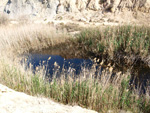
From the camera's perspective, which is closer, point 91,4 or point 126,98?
point 126,98

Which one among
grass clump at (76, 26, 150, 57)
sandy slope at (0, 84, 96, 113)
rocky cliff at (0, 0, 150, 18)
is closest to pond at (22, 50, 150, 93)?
grass clump at (76, 26, 150, 57)

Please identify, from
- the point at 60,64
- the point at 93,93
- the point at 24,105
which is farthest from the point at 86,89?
the point at 60,64

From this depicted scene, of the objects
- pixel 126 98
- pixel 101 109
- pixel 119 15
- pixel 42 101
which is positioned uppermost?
pixel 119 15

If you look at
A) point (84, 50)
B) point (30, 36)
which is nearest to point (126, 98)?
point (84, 50)

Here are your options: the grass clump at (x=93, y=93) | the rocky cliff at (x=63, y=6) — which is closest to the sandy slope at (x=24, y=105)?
the grass clump at (x=93, y=93)

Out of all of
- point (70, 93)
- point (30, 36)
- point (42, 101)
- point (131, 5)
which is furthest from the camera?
point (131, 5)

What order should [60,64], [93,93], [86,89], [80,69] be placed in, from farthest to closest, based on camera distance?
1. [60,64]
2. [80,69]
3. [86,89]
4. [93,93]

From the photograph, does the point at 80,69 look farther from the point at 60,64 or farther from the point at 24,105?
the point at 24,105

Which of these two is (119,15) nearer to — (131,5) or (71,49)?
(131,5)

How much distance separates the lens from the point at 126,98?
9.28ft

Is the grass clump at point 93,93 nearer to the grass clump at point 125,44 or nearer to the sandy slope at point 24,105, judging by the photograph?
the sandy slope at point 24,105

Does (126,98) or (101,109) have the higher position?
(126,98)

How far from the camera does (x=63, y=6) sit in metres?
22.6

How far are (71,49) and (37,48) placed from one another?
208 centimetres
